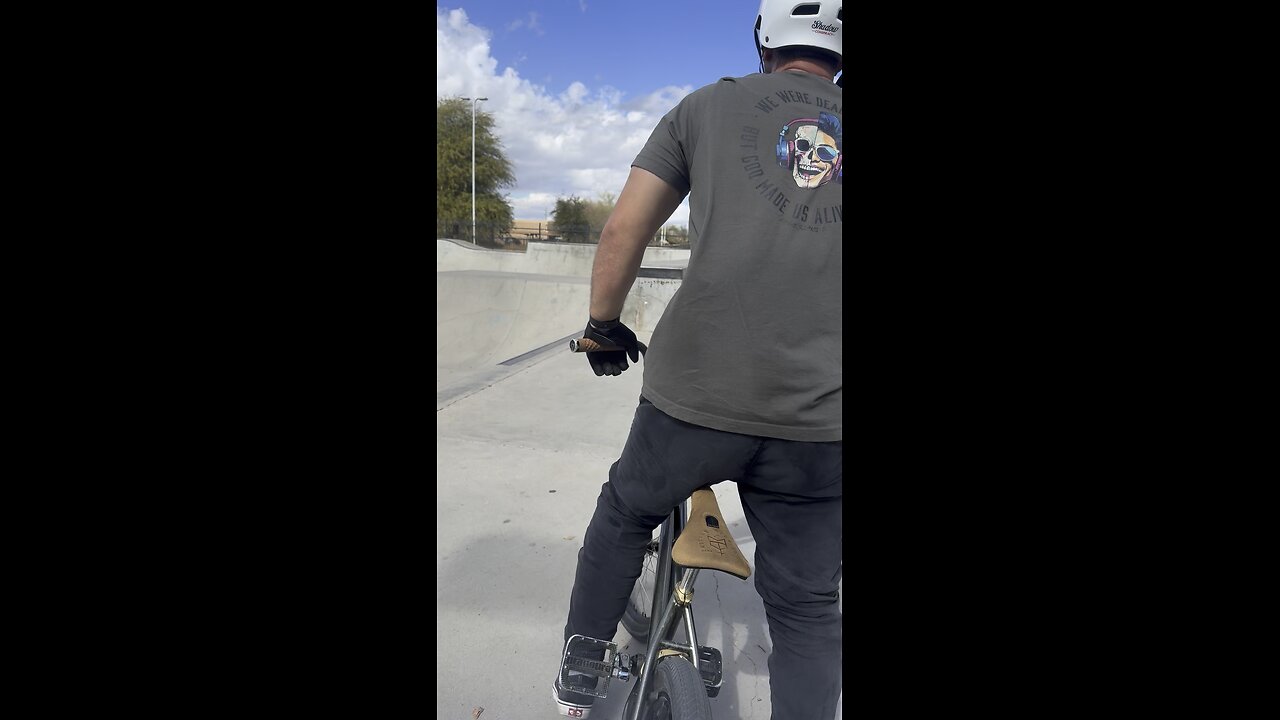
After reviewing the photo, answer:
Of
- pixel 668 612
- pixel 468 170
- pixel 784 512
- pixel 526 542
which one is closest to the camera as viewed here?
pixel 784 512

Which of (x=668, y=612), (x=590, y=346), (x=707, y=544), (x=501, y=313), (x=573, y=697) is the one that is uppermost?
(x=501, y=313)

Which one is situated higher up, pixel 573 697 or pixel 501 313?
pixel 501 313

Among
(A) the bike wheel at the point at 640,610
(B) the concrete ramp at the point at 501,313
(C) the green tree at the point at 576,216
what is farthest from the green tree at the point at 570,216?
(A) the bike wheel at the point at 640,610

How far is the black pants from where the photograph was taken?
1.26 meters

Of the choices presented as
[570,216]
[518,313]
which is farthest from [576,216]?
[518,313]

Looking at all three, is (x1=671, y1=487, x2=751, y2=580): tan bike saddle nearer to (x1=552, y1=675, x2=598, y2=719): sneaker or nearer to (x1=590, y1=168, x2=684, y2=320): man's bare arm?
(x1=590, y1=168, x2=684, y2=320): man's bare arm

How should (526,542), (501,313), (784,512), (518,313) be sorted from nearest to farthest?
(784,512)
(526,542)
(501,313)
(518,313)

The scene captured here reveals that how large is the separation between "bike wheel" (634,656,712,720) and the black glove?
683 millimetres

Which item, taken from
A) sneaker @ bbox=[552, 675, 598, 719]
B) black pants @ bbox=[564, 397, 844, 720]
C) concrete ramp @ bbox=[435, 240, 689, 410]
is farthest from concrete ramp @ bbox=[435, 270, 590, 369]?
black pants @ bbox=[564, 397, 844, 720]

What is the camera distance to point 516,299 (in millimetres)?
12500

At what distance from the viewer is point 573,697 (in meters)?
1.70

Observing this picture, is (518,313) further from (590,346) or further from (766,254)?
(766,254)

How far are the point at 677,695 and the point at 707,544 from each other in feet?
1.16
